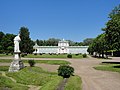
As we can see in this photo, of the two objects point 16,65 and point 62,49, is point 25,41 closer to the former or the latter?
point 62,49

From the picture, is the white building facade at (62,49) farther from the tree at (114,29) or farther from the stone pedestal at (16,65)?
the stone pedestal at (16,65)

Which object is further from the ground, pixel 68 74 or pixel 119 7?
pixel 119 7

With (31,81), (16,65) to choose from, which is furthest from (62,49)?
(31,81)

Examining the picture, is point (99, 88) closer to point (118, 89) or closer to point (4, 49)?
point (118, 89)

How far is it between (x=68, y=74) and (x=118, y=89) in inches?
269

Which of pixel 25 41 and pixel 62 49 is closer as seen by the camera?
pixel 25 41

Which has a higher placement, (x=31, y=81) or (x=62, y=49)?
(x=62, y=49)

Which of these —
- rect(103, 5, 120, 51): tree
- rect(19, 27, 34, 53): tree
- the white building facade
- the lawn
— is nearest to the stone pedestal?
the lawn

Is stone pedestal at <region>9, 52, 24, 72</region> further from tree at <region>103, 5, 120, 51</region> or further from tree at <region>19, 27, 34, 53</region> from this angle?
tree at <region>19, 27, 34, 53</region>

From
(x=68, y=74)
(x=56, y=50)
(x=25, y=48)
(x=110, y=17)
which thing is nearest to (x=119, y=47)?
(x=110, y=17)

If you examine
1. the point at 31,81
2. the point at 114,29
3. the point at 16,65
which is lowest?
the point at 31,81

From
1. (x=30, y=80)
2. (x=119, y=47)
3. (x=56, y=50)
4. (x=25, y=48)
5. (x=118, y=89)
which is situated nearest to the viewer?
(x=118, y=89)

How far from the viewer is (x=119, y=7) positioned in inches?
1567

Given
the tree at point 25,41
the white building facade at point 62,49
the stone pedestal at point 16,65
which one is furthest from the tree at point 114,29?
the white building facade at point 62,49
